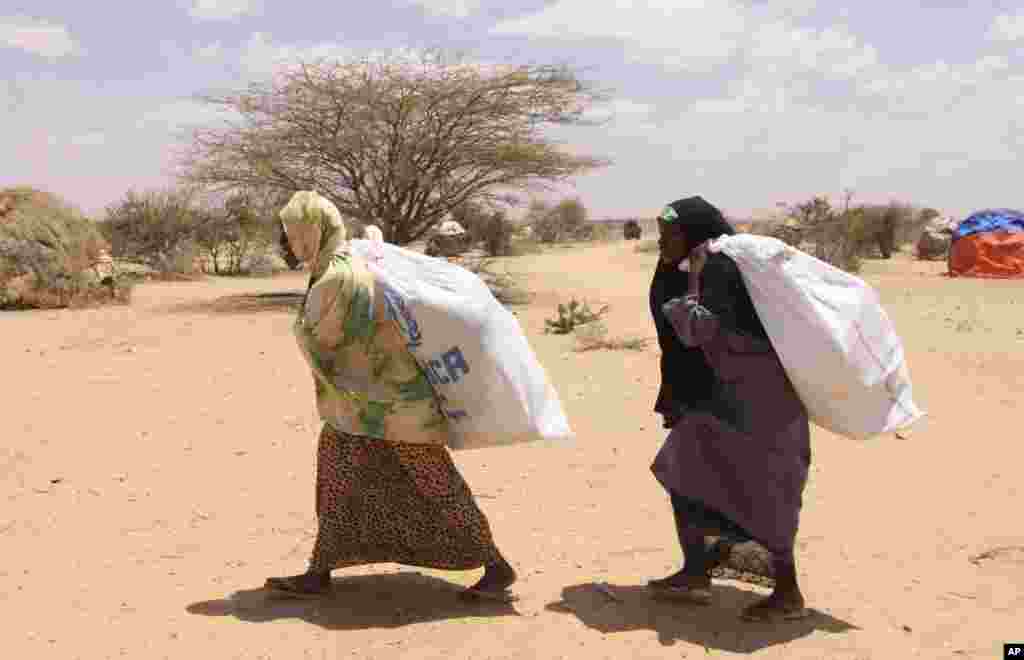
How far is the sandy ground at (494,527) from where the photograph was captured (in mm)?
3637

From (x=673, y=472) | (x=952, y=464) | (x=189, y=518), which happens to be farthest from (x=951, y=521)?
(x=189, y=518)

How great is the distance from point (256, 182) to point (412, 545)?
14933mm

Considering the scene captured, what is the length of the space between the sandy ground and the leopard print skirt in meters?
0.24

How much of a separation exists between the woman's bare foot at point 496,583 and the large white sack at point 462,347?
0.51 meters

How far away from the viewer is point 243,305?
16.4 metres

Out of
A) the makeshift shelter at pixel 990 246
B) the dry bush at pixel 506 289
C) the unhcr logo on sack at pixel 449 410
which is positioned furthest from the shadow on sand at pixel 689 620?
the makeshift shelter at pixel 990 246

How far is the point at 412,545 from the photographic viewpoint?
3.79 metres

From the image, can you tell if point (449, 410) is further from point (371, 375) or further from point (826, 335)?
point (826, 335)

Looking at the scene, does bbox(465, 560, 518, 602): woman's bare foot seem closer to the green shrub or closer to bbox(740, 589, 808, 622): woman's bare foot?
bbox(740, 589, 808, 622): woman's bare foot

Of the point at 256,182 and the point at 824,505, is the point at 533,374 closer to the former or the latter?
the point at 824,505

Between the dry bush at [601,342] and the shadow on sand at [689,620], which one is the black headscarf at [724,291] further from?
the dry bush at [601,342]

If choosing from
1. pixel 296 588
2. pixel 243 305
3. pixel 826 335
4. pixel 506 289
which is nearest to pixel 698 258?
pixel 826 335

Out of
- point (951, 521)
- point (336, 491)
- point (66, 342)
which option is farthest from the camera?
point (66, 342)

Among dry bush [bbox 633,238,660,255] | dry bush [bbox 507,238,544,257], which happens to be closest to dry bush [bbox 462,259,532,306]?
dry bush [bbox 633,238,660,255]
